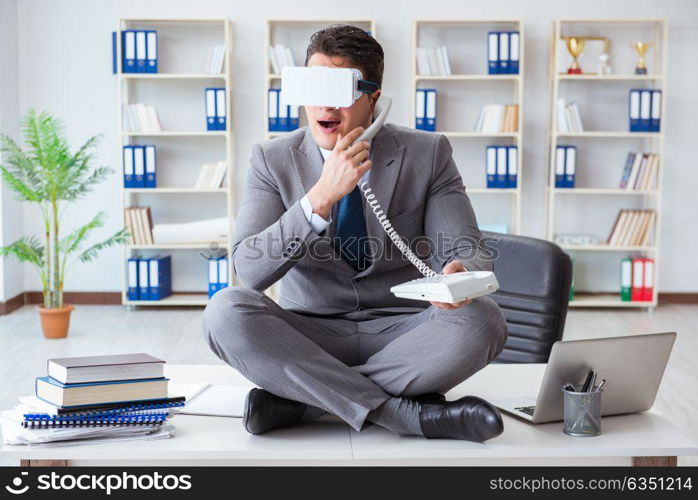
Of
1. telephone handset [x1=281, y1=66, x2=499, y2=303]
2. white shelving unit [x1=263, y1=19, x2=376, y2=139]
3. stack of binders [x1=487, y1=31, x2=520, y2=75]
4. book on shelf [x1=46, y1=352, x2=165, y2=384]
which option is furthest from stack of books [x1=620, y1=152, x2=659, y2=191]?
book on shelf [x1=46, y1=352, x2=165, y2=384]

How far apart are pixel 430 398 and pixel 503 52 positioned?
162 inches

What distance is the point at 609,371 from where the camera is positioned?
1.71 m

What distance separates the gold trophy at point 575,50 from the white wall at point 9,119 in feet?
11.7

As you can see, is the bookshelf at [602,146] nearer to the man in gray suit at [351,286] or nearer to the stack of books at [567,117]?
the stack of books at [567,117]

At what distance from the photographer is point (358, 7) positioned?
5719 millimetres

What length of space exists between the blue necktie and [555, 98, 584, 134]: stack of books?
3.76 meters

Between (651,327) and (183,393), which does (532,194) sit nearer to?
(651,327)

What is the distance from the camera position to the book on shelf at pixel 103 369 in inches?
64.7

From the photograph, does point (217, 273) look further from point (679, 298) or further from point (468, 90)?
point (679, 298)

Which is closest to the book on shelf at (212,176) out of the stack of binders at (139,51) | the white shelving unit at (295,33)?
the white shelving unit at (295,33)

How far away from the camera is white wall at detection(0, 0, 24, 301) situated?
545 centimetres

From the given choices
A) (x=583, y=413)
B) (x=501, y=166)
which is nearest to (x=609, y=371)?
(x=583, y=413)

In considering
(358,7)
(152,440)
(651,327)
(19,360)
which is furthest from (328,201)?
(358,7)

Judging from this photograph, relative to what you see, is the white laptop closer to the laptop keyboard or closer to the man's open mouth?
the laptop keyboard
